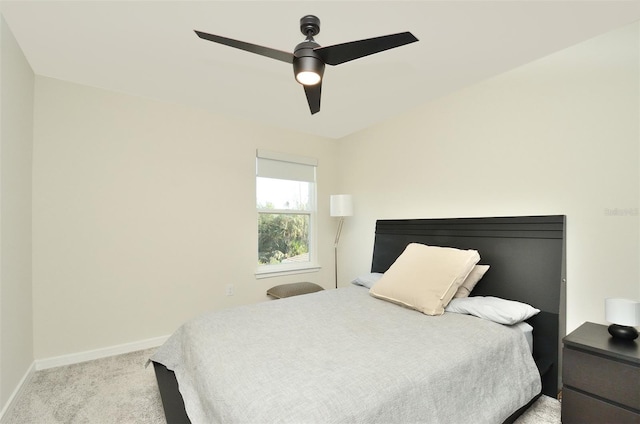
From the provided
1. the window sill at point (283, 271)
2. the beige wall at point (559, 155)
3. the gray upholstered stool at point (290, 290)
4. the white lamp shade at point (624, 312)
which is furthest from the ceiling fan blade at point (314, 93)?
the window sill at point (283, 271)

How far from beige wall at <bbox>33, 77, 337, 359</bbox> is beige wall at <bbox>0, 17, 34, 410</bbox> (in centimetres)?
15

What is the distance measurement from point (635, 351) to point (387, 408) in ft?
4.50

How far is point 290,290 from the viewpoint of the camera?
134 inches

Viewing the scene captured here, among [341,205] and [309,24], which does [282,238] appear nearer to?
[341,205]

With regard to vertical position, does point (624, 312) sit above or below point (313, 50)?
below

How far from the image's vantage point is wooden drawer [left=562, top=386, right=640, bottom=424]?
1.48m

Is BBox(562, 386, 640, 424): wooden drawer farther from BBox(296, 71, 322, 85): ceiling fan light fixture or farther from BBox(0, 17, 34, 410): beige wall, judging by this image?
BBox(0, 17, 34, 410): beige wall

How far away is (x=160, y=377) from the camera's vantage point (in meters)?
1.96

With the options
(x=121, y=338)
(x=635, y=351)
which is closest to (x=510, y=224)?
(x=635, y=351)

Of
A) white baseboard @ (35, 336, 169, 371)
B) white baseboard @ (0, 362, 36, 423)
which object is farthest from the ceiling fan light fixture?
white baseboard @ (35, 336, 169, 371)

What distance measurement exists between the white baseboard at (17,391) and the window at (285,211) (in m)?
2.06

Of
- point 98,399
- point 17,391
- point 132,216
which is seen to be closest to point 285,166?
point 132,216

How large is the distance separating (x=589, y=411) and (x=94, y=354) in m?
3.62

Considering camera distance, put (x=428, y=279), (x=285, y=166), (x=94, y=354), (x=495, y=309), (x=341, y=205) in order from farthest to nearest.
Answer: (x=285, y=166)
(x=341, y=205)
(x=94, y=354)
(x=428, y=279)
(x=495, y=309)
